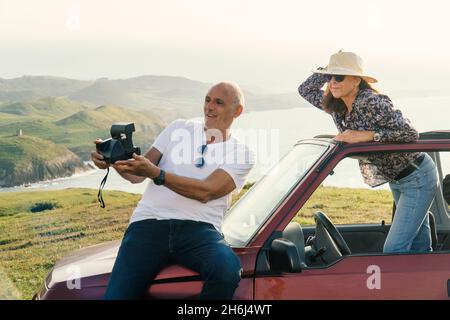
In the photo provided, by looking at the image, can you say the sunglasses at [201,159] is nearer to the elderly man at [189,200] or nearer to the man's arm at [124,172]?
the elderly man at [189,200]

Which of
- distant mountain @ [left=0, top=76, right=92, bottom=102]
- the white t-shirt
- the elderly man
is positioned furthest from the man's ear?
distant mountain @ [left=0, top=76, right=92, bottom=102]

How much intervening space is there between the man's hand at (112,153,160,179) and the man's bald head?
810mm

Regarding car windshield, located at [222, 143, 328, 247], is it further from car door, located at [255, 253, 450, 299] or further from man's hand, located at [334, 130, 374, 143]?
car door, located at [255, 253, 450, 299]

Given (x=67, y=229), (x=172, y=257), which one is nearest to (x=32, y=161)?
(x=67, y=229)

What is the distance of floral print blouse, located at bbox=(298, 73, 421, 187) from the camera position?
427cm

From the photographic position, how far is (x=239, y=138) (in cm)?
452

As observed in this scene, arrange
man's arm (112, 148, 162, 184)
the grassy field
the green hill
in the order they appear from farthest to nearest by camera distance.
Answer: the green hill → the grassy field → man's arm (112, 148, 162, 184)

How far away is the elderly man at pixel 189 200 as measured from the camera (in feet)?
13.0

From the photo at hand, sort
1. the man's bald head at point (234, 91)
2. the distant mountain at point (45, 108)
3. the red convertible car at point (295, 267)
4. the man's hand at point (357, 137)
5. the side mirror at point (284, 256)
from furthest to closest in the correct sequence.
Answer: the distant mountain at point (45, 108) < the man's bald head at point (234, 91) < the man's hand at point (357, 137) < the red convertible car at point (295, 267) < the side mirror at point (284, 256)

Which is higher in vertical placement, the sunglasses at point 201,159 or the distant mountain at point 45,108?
the sunglasses at point 201,159

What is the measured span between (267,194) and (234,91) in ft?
2.25

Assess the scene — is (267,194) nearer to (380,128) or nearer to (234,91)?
(234,91)

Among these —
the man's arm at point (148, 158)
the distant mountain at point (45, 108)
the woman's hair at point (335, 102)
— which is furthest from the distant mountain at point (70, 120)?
the man's arm at point (148, 158)

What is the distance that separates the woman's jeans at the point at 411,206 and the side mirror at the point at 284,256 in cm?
82
